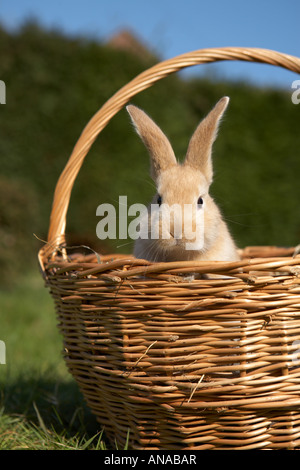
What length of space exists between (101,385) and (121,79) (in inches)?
227

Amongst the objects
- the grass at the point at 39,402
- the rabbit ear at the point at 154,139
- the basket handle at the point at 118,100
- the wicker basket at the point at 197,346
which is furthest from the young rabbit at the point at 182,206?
the grass at the point at 39,402

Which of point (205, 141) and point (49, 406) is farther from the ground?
point (205, 141)

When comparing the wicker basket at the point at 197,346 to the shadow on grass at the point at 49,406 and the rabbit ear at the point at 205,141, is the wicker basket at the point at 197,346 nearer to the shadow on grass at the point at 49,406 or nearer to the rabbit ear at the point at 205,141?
the shadow on grass at the point at 49,406

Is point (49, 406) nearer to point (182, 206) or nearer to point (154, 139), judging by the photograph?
point (182, 206)

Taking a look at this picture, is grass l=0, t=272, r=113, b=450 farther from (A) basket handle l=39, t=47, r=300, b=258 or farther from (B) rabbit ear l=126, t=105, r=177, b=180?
(B) rabbit ear l=126, t=105, r=177, b=180

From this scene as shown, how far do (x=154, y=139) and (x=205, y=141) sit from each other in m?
0.25

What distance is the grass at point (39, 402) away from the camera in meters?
2.00

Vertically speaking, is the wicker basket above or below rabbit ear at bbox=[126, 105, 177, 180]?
below

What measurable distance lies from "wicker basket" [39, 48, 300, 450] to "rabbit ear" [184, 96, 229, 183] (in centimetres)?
88

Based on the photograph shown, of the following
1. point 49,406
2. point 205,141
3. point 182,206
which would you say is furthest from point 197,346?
→ point 49,406

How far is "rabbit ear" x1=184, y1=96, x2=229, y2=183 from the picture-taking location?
2.24 m

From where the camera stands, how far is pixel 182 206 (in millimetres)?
2020

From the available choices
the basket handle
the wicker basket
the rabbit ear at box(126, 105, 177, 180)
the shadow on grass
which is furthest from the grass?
the rabbit ear at box(126, 105, 177, 180)

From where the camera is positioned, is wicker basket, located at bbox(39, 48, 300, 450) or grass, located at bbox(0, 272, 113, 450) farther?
grass, located at bbox(0, 272, 113, 450)
